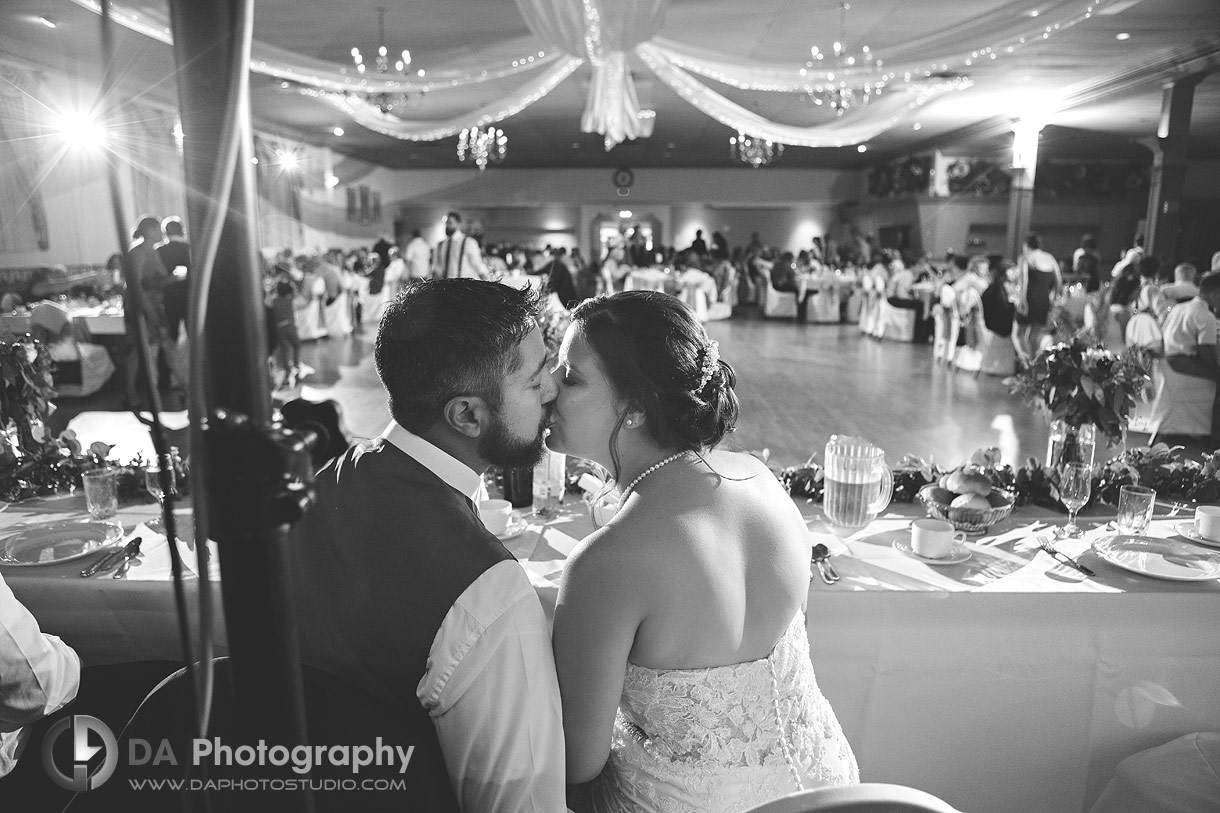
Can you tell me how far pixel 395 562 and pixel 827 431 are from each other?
4.90 metres

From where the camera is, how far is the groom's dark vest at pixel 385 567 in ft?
3.43

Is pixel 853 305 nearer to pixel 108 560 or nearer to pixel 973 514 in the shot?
pixel 973 514

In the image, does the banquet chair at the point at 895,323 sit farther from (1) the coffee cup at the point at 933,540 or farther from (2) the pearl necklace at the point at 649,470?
(2) the pearl necklace at the point at 649,470

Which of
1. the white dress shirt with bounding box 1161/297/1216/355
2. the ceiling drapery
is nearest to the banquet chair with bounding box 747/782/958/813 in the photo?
the ceiling drapery

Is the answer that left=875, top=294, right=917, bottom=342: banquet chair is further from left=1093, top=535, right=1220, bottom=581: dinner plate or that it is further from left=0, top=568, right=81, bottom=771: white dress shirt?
left=0, top=568, right=81, bottom=771: white dress shirt

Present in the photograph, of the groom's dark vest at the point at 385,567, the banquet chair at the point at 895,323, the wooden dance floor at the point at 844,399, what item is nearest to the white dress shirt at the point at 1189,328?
Result: the wooden dance floor at the point at 844,399

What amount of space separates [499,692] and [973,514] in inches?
58.7

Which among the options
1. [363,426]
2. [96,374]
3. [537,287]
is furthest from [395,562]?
[96,374]

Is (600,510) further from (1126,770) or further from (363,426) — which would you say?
(363,426)

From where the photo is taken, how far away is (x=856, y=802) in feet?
2.56

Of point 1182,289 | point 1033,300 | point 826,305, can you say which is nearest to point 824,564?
point 1182,289

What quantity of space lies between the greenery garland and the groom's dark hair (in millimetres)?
1337

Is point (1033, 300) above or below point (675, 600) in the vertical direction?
above

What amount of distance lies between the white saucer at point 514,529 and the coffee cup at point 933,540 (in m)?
0.96
